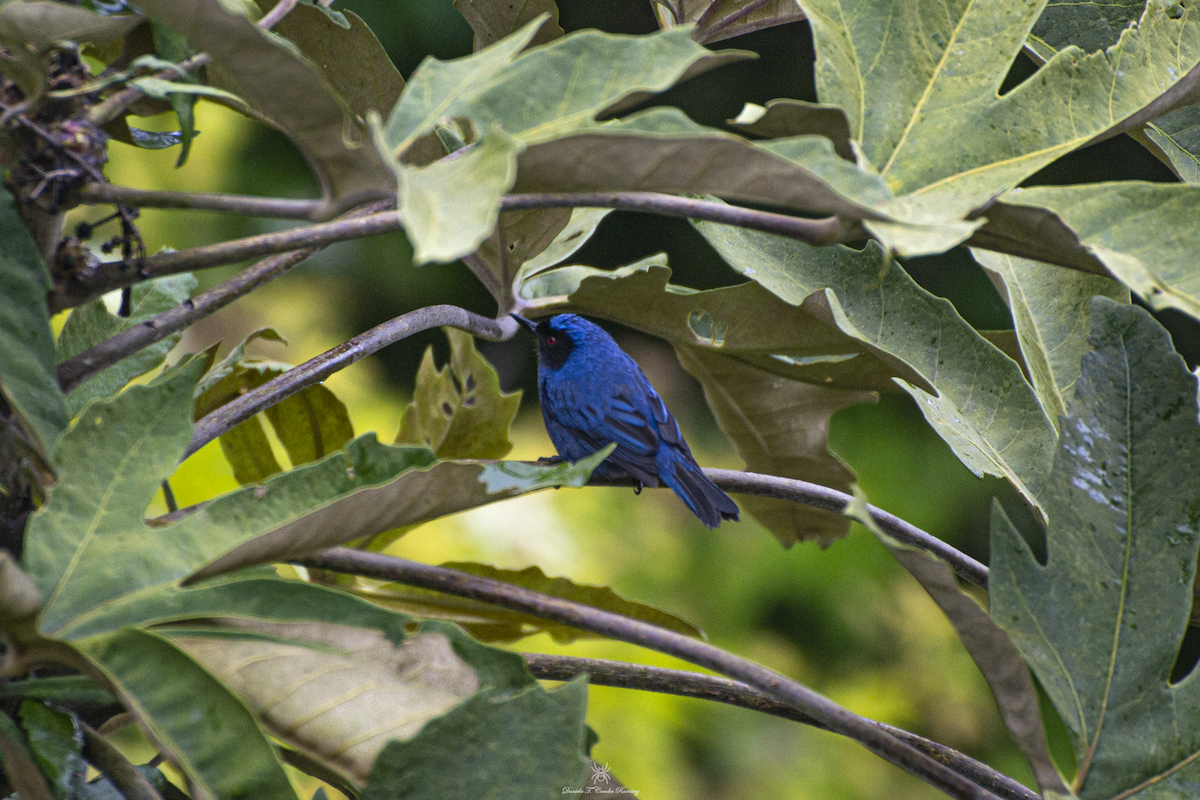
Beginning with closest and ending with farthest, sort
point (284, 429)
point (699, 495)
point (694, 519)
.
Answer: point (284, 429) < point (699, 495) < point (694, 519)

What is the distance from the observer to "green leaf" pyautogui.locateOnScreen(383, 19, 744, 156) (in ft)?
1.30

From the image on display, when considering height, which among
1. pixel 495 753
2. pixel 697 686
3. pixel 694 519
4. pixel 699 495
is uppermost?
pixel 495 753

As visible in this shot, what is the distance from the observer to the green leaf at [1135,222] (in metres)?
0.45

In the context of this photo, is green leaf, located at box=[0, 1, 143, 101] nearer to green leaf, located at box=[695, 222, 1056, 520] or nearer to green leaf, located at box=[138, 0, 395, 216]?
green leaf, located at box=[138, 0, 395, 216]

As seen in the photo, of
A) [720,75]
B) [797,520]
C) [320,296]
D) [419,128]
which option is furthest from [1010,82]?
[419,128]

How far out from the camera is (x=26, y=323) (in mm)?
417

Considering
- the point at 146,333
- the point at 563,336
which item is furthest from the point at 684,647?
the point at 563,336

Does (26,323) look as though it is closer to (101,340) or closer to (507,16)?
(101,340)

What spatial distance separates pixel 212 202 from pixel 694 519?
8.12 feet

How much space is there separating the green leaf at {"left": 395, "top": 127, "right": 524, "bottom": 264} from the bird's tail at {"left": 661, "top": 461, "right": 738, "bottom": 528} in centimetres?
95

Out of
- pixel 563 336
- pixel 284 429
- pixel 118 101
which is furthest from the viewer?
pixel 563 336

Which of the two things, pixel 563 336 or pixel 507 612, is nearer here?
pixel 507 612

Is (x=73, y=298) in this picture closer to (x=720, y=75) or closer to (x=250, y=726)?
(x=250, y=726)

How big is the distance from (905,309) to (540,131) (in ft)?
1.30
